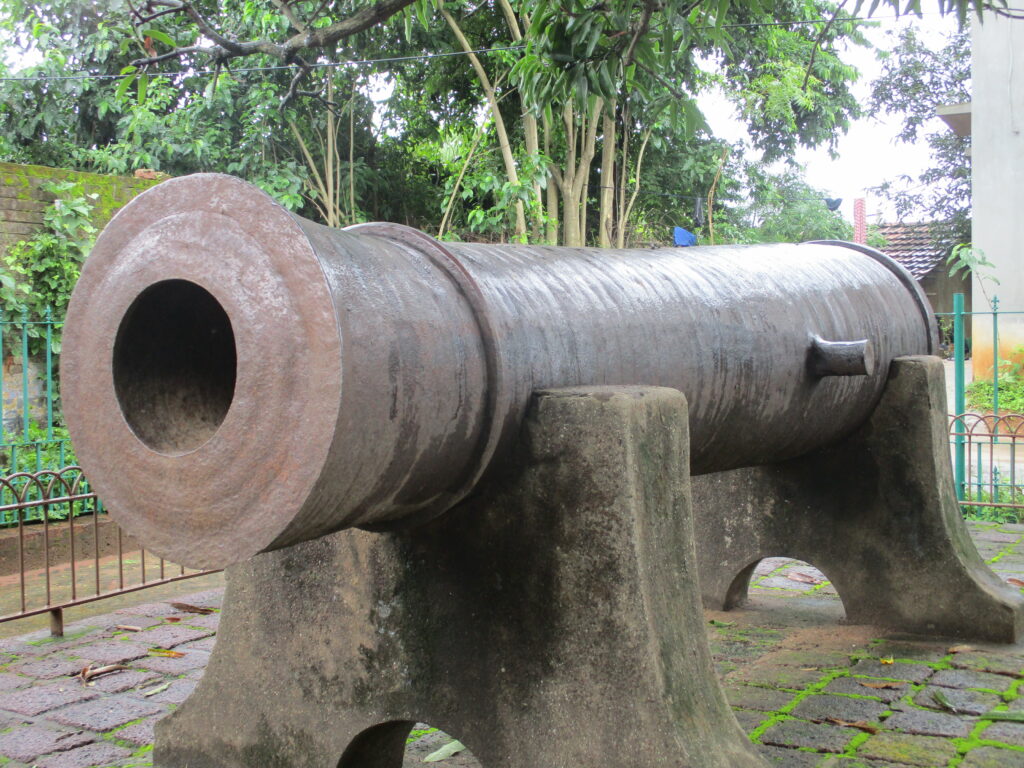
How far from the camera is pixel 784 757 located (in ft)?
9.68

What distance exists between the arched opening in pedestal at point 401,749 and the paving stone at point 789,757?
0.81 m

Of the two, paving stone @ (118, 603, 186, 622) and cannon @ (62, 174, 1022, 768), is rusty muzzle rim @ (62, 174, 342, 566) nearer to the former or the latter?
cannon @ (62, 174, 1022, 768)

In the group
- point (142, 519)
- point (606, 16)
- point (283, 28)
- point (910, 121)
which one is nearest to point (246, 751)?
point (142, 519)

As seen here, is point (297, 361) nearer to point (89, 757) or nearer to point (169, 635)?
point (89, 757)

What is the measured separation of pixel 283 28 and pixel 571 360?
10.0 metres

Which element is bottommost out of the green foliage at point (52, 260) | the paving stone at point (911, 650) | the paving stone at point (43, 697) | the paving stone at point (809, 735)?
the paving stone at point (43, 697)

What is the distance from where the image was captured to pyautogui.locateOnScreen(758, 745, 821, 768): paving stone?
9.49ft

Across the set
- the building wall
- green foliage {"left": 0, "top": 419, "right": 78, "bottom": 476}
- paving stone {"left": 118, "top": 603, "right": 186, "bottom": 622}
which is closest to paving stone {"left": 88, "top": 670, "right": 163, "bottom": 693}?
paving stone {"left": 118, "top": 603, "right": 186, "bottom": 622}

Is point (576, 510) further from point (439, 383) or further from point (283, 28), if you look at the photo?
point (283, 28)

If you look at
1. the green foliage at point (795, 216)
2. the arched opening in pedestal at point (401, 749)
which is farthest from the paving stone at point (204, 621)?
the green foliage at point (795, 216)

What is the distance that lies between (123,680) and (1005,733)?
2954 mm

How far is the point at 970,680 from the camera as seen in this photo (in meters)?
3.62

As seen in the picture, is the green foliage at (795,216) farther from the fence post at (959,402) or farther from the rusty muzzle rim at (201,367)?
the rusty muzzle rim at (201,367)

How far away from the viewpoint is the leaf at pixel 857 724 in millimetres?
3182
